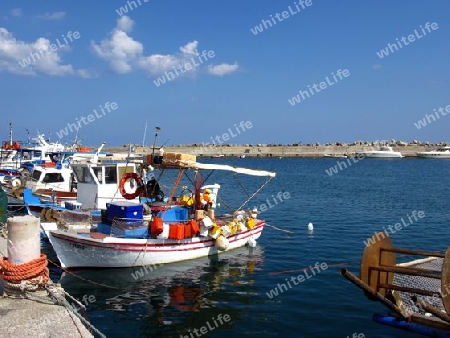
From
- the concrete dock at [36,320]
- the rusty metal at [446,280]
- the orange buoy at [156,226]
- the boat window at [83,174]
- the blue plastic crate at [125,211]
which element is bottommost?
the rusty metal at [446,280]

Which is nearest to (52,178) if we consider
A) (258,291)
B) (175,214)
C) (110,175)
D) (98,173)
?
(98,173)

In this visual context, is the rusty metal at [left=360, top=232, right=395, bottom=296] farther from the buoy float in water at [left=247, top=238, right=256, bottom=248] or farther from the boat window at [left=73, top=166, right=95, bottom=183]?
the boat window at [left=73, top=166, right=95, bottom=183]

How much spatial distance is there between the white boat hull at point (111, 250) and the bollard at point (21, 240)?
670cm

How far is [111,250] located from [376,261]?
32.9 ft

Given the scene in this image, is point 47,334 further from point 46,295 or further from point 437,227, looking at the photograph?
point 437,227

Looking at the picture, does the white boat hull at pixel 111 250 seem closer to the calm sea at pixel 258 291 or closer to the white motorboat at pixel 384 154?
the calm sea at pixel 258 291

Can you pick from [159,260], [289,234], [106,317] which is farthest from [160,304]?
[289,234]

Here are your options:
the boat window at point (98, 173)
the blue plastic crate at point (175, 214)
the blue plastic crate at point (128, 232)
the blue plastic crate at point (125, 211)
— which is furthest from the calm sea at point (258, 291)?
the boat window at point (98, 173)

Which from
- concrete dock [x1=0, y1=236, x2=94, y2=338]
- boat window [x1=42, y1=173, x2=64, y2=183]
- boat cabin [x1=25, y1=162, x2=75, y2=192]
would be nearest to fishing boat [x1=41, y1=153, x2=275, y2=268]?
concrete dock [x1=0, y1=236, x2=94, y2=338]

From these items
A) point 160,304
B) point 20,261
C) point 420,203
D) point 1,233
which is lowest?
point 420,203

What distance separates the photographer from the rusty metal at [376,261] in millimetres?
7625

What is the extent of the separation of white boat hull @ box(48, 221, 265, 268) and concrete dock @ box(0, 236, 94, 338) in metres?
6.92

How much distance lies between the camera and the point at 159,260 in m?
16.3

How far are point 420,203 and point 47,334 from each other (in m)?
31.5
